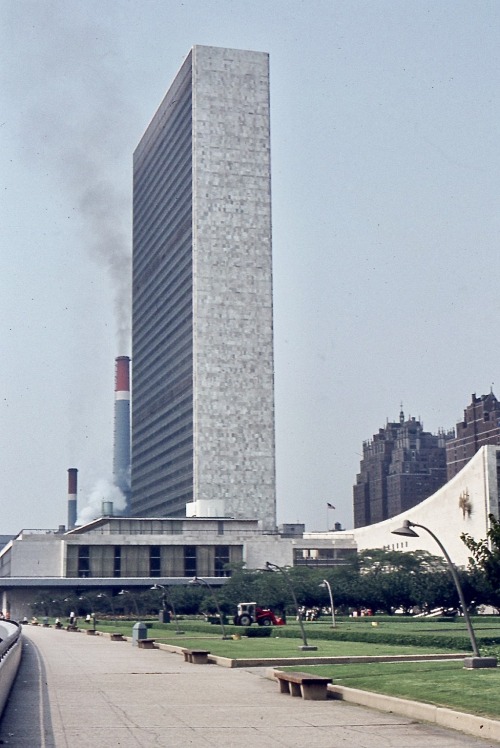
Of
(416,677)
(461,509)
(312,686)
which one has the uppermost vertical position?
(461,509)

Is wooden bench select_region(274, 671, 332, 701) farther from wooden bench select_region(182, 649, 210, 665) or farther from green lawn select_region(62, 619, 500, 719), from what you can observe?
wooden bench select_region(182, 649, 210, 665)

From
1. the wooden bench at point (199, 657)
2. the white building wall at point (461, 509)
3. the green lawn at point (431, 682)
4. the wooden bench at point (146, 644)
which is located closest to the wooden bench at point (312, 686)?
the green lawn at point (431, 682)

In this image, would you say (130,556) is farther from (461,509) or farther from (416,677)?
(416,677)

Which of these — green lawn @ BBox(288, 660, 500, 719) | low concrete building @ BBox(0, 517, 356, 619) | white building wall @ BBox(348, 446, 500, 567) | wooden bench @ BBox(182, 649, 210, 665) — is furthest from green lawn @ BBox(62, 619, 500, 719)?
low concrete building @ BBox(0, 517, 356, 619)

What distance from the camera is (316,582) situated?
134 m

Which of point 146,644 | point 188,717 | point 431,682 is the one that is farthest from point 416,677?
point 146,644

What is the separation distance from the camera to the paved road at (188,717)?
22422mm

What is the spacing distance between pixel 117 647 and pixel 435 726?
45913mm

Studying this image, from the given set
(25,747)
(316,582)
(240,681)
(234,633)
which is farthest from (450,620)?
(25,747)

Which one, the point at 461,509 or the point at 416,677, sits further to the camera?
the point at 461,509

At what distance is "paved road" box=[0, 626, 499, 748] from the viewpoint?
22.4 meters

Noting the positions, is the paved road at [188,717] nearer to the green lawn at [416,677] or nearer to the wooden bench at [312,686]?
the wooden bench at [312,686]

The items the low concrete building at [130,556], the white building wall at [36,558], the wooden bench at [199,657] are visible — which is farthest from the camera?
the white building wall at [36,558]

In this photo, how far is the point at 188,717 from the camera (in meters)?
26.9
